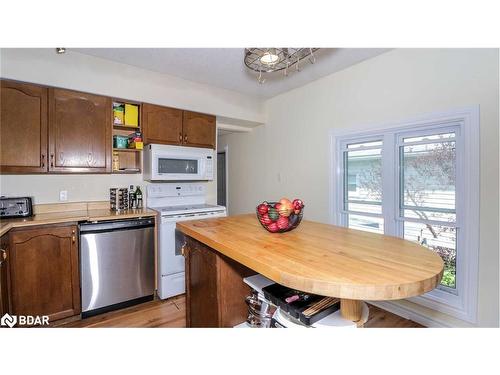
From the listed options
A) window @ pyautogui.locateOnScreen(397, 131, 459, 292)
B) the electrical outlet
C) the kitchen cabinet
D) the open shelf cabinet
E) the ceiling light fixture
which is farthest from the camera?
the open shelf cabinet

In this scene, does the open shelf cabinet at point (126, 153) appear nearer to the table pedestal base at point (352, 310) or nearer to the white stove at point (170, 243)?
the white stove at point (170, 243)

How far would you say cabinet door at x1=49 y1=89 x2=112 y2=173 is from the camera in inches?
88.4

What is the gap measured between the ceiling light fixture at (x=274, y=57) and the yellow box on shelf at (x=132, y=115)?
1.55 m

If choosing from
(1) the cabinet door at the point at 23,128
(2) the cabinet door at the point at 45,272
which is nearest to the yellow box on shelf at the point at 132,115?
(1) the cabinet door at the point at 23,128

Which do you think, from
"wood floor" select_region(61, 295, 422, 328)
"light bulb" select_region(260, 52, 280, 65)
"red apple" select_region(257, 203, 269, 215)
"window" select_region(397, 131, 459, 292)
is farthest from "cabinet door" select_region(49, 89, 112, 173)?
"window" select_region(397, 131, 459, 292)

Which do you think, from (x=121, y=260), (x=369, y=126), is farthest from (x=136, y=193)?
(x=369, y=126)

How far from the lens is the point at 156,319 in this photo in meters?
2.22

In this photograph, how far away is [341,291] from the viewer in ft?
2.39

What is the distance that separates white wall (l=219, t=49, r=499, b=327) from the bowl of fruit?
152cm

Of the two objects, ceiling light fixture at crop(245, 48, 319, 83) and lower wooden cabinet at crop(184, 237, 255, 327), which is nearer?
lower wooden cabinet at crop(184, 237, 255, 327)

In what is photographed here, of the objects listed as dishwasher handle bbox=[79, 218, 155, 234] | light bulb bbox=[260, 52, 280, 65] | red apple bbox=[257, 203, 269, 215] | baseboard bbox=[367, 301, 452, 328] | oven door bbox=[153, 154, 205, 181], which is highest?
light bulb bbox=[260, 52, 280, 65]

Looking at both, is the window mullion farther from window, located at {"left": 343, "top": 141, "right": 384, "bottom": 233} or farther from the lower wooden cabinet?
the lower wooden cabinet

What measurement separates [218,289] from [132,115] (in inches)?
88.0
